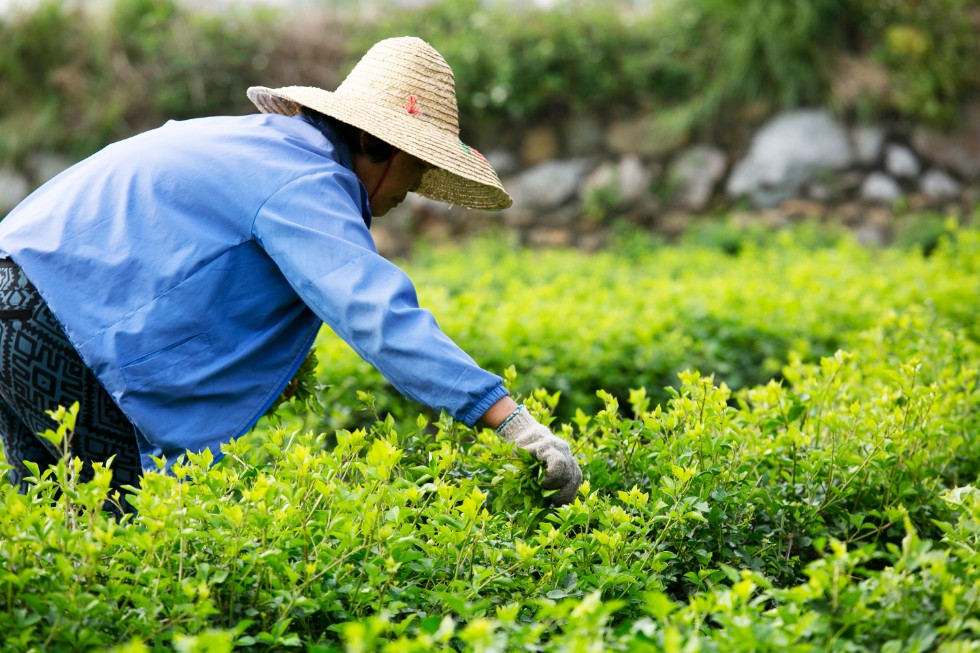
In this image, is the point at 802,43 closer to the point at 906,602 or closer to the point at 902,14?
the point at 902,14

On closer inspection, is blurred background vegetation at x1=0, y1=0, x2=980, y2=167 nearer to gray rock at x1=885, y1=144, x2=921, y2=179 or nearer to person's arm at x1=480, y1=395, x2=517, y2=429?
gray rock at x1=885, y1=144, x2=921, y2=179

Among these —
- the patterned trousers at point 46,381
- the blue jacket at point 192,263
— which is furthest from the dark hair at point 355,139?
the patterned trousers at point 46,381

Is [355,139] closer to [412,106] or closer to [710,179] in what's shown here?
[412,106]

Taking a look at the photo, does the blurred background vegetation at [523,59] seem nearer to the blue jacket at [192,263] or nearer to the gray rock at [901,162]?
the gray rock at [901,162]

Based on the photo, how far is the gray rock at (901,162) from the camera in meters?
8.17

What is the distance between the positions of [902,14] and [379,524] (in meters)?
7.88

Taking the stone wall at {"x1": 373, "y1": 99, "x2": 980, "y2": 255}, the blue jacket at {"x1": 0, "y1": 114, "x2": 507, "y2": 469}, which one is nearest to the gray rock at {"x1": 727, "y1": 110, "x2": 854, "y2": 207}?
the stone wall at {"x1": 373, "y1": 99, "x2": 980, "y2": 255}

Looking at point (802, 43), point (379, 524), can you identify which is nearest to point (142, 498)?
point (379, 524)

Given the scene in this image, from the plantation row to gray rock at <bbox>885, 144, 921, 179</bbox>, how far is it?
551 centimetres

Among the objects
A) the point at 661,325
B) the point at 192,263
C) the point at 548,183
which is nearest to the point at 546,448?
the point at 192,263

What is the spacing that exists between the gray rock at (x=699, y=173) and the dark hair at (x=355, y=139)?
20.8 feet

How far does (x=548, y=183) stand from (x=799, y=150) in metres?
2.09

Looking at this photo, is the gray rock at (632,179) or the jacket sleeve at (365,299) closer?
the jacket sleeve at (365,299)

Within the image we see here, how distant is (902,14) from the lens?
26.6 ft
